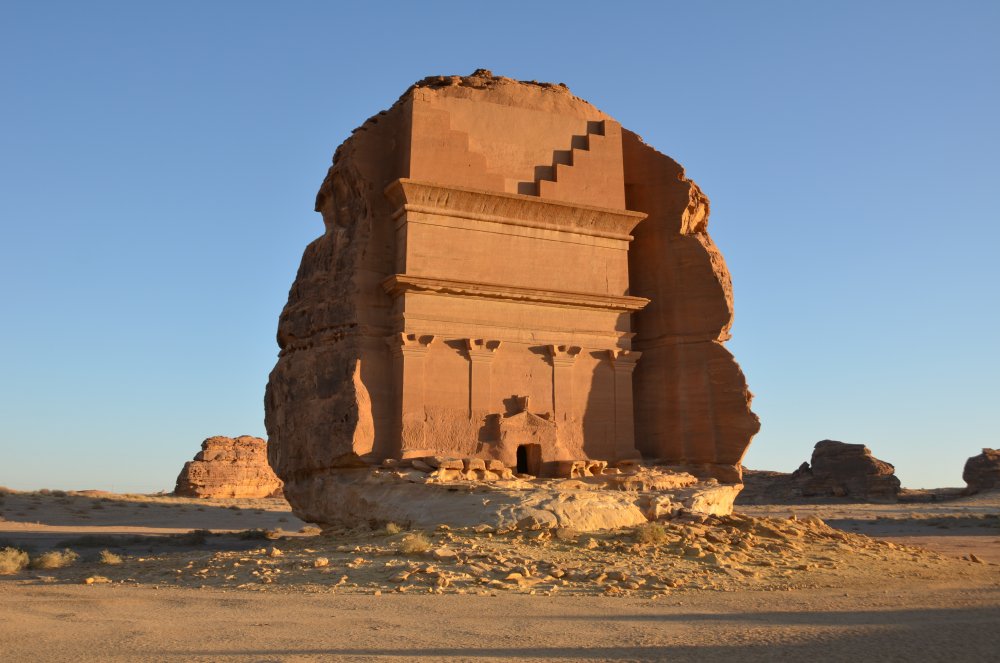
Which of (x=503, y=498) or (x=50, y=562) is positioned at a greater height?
(x=503, y=498)

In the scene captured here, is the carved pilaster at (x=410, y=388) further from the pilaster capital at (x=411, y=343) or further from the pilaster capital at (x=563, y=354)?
the pilaster capital at (x=563, y=354)

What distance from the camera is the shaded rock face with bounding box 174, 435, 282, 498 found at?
138ft

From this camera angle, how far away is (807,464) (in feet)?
171

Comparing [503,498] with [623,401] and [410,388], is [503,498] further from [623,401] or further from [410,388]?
[623,401]

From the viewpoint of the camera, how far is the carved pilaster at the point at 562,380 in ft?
57.6

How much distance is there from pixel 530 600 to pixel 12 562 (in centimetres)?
928

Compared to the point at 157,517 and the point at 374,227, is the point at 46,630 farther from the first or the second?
the point at 157,517

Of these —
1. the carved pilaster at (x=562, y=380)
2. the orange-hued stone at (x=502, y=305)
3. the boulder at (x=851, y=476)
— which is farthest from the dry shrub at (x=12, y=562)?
the boulder at (x=851, y=476)

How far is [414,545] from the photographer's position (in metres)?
11.6

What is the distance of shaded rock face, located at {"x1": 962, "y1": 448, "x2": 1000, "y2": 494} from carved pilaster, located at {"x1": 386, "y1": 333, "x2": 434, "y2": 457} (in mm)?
45847

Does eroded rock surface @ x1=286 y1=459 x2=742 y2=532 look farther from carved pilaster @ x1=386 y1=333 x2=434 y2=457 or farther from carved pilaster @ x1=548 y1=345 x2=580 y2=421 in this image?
carved pilaster @ x1=548 y1=345 x2=580 y2=421

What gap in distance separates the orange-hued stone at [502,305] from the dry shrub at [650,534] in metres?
4.58

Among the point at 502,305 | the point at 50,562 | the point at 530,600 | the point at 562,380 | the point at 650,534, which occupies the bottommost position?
the point at 50,562

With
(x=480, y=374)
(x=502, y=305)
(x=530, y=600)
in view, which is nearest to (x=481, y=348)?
(x=480, y=374)
